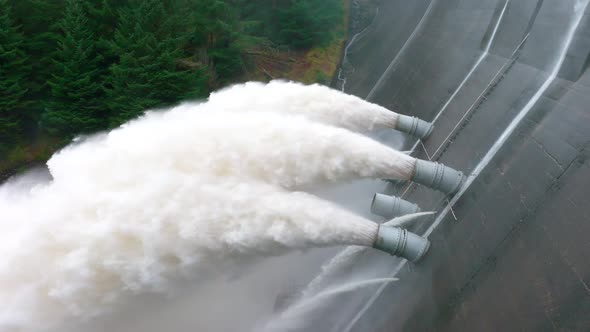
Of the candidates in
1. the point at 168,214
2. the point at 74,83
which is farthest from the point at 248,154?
the point at 74,83

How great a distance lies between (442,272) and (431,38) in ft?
50.5

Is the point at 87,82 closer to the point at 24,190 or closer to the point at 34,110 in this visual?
the point at 34,110

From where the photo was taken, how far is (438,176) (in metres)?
10.2

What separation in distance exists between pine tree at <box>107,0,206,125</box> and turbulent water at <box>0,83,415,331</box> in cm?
573

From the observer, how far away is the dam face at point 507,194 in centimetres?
684

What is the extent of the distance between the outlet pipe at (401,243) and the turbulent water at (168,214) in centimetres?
30

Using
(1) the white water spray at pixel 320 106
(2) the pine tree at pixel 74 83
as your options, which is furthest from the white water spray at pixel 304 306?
(2) the pine tree at pixel 74 83

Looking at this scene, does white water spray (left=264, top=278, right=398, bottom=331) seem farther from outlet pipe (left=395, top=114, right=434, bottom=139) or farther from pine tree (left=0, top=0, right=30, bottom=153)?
pine tree (left=0, top=0, right=30, bottom=153)

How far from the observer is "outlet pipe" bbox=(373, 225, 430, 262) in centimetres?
933

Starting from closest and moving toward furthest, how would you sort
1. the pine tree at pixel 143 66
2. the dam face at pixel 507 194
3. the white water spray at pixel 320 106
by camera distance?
the dam face at pixel 507 194 → the white water spray at pixel 320 106 → the pine tree at pixel 143 66

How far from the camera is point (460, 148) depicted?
38.0 ft

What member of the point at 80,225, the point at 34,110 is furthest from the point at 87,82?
the point at 80,225

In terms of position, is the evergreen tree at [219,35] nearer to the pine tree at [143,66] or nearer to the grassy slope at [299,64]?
the grassy slope at [299,64]

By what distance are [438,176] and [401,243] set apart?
1.98m
